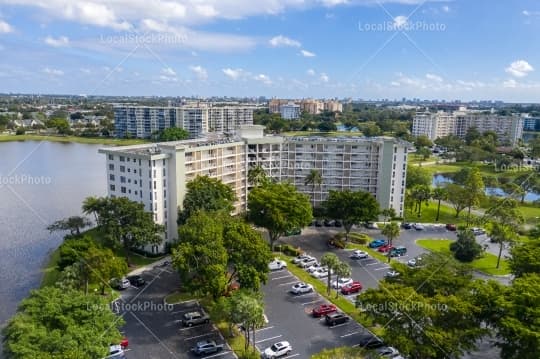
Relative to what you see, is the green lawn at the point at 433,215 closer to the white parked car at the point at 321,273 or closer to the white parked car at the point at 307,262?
the white parked car at the point at 307,262

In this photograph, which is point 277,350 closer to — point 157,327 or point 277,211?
point 157,327

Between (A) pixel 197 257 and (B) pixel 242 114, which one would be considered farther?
(B) pixel 242 114

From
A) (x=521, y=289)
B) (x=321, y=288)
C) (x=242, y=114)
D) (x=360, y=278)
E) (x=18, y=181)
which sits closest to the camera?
(x=521, y=289)

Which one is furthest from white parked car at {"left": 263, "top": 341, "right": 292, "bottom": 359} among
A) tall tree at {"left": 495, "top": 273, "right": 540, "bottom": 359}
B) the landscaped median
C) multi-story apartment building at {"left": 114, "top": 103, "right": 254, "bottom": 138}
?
multi-story apartment building at {"left": 114, "top": 103, "right": 254, "bottom": 138}

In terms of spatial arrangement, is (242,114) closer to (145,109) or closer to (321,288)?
(145,109)

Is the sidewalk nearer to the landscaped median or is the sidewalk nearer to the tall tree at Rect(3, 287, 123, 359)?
the landscaped median

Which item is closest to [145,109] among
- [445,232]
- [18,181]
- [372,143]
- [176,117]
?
[176,117]

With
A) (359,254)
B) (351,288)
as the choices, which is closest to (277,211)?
(359,254)
